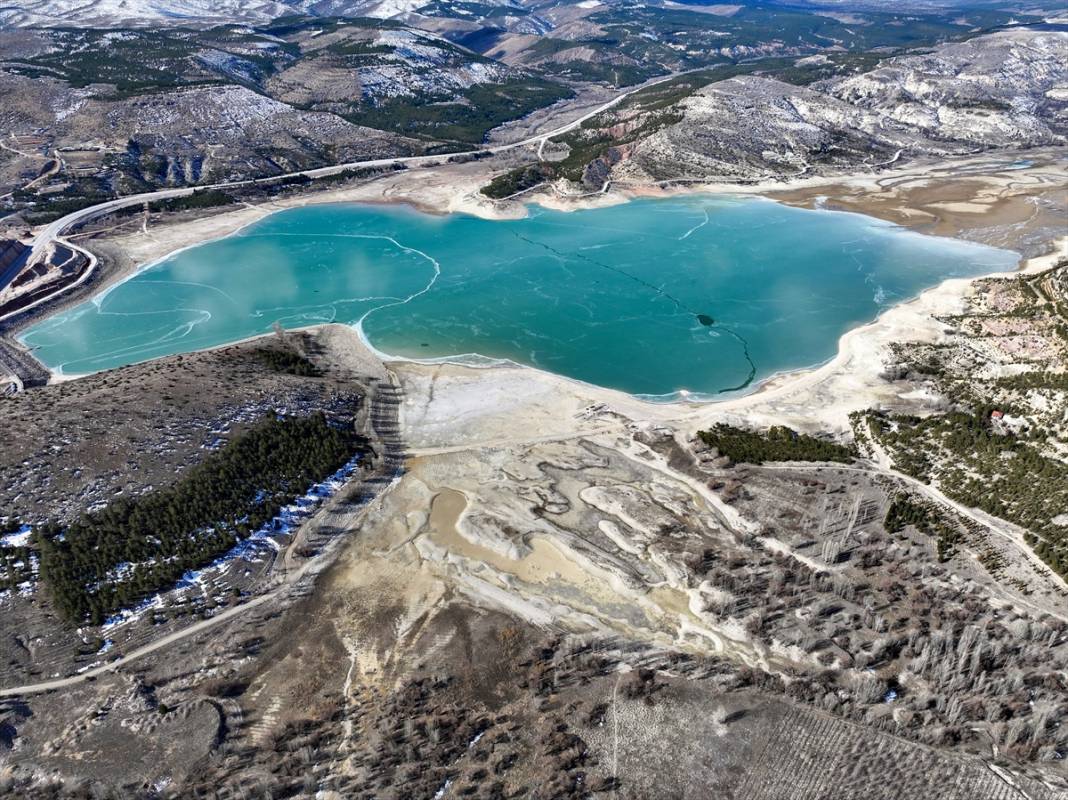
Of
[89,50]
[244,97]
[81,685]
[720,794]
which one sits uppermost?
[89,50]

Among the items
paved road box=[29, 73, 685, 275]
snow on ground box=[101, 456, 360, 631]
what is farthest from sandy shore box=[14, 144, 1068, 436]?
snow on ground box=[101, 456, 360, 631]

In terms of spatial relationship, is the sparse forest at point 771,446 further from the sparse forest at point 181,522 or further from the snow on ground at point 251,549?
the sparse forest at point 181,522

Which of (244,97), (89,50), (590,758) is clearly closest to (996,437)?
(590,758)

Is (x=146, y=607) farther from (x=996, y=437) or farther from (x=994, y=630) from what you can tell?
(x=996, y=437)

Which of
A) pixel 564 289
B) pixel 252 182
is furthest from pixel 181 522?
pixel 252 182

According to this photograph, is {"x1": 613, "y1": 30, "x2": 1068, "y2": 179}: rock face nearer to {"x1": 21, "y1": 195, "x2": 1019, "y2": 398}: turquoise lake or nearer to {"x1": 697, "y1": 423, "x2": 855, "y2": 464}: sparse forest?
{"x1": 21, "y1": 195, "x2": 1019, "y2": 398}: turquoise lake

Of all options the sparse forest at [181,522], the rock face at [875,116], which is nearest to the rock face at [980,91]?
the rock face at [875,116]
